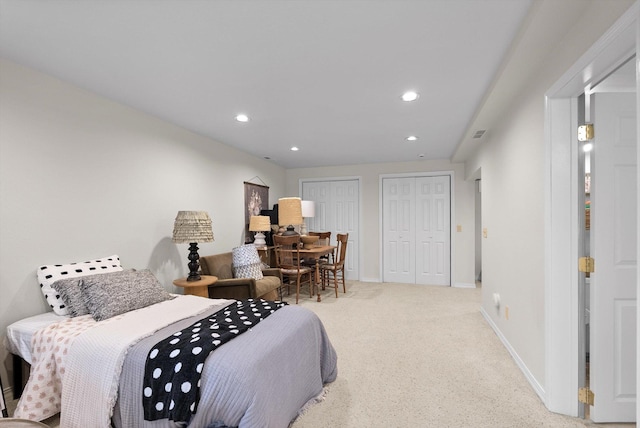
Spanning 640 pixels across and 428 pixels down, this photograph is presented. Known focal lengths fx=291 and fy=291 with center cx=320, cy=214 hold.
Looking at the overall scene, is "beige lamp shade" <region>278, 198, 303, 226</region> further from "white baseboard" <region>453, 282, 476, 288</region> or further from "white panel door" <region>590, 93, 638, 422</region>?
"white panel door" <region>590, 93, 638, 422</region>

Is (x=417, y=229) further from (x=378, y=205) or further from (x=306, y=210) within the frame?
(x=306, y=210)

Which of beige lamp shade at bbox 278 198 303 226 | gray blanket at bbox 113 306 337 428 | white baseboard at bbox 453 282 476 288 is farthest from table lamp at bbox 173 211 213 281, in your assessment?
white baseboard at bbox 453 282 476 288

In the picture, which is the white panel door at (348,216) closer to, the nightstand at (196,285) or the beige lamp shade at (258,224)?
the beige lamp shade at (258,224)

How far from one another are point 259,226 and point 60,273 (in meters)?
2.64

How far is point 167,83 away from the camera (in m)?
2.37

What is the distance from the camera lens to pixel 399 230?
568cm

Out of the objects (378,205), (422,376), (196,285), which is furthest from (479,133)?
(196,285)

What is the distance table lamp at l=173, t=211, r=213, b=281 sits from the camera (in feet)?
9.82

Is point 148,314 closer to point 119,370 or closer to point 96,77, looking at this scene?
point 119,370

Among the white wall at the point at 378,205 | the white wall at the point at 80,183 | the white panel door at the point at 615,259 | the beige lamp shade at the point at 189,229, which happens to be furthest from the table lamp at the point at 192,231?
the white wall at the point at 378,205

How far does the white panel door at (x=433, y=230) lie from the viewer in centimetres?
541

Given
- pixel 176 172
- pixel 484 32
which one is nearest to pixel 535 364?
pixel 484 32

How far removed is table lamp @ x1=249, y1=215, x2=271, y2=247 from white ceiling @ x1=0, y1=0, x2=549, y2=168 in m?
1.85

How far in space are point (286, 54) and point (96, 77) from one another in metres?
1.56
